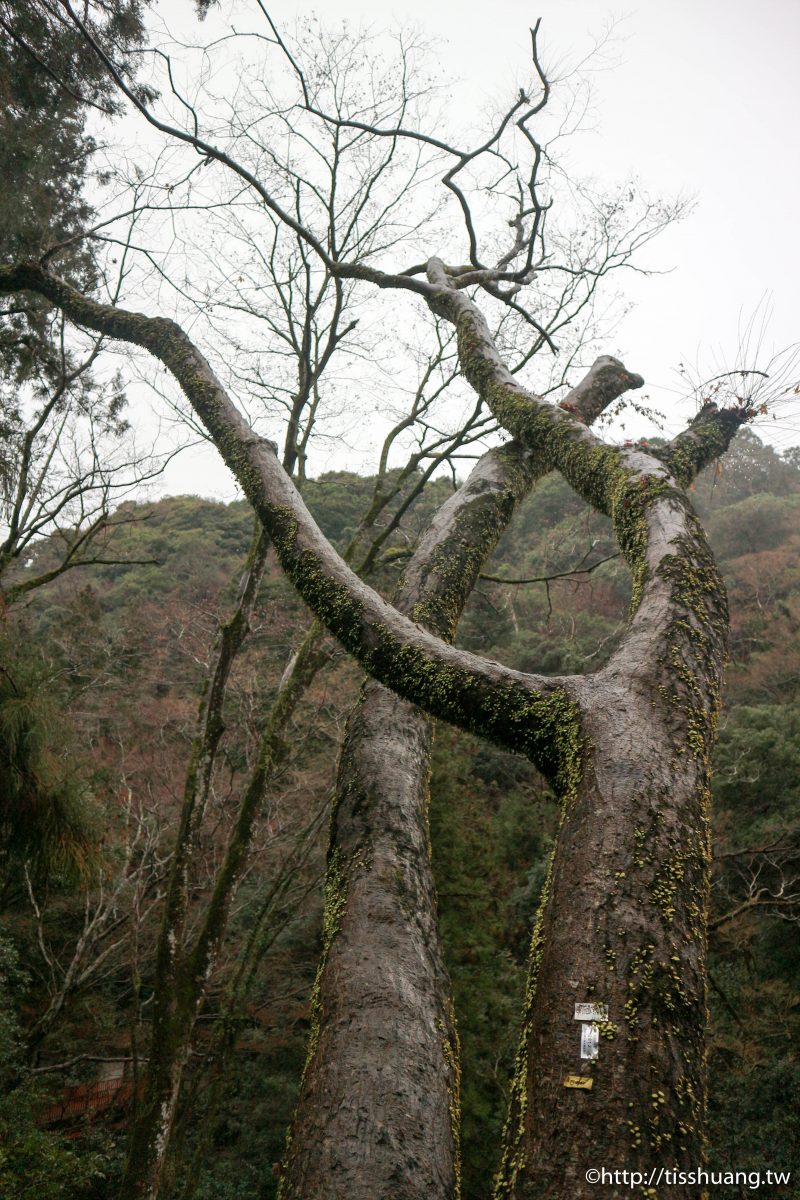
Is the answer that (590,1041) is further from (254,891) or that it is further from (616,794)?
(254,891)

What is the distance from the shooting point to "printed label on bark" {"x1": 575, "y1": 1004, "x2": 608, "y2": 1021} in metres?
1.38

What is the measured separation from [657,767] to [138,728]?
13783 millimetres

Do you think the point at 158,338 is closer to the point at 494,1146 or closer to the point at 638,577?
the point at 638,577

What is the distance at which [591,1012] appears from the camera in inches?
54.9

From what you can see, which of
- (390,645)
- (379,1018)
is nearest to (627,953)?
(379,1018)

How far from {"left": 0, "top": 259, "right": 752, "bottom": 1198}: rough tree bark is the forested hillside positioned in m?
1.32

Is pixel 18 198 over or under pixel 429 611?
over

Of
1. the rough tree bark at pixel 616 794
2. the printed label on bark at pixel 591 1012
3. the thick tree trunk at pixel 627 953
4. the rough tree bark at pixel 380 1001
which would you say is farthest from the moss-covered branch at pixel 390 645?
the printed label on bark at pixel 591 1012

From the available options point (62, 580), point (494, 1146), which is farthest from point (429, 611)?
point (62, 580)

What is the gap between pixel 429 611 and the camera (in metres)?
3.20

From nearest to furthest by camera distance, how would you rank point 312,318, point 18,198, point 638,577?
point 638,577 < point 18,198 < point 312,318

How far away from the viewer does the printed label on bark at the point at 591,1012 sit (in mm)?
1383

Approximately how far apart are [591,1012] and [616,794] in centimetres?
47

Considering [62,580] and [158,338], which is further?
[62,580]
